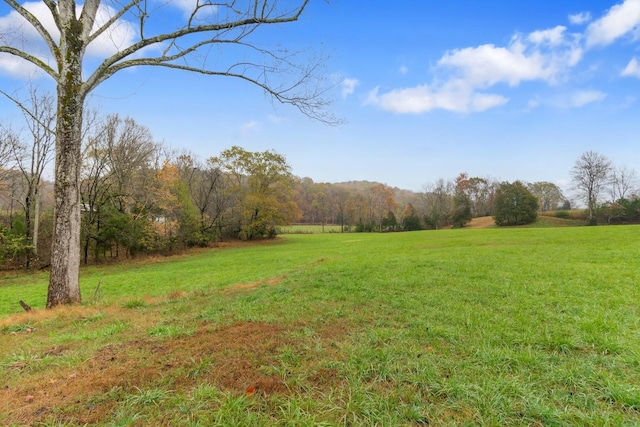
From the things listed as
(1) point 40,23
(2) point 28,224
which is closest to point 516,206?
(1) point 40,23

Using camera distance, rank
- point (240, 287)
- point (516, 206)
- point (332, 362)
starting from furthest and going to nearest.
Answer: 1. point (516, 206)
2. point (240, 287)
3. point (332, 362)

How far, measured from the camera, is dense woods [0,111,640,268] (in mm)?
18922

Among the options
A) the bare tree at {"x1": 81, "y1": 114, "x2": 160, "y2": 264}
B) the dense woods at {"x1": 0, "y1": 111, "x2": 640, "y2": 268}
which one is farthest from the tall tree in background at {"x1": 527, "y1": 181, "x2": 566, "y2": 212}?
the bare tree at {"x1": 81, "y1": 114, "x2": 160, "y2": 264}

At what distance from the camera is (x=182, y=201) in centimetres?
2677

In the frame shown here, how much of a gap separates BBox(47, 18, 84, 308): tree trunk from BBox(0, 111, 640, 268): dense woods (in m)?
15.8

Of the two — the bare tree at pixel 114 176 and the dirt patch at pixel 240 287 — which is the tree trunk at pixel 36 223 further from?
the dirt patch at pixel 240 287

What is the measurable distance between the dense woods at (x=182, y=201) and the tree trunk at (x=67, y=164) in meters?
15.8

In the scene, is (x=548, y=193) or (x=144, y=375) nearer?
(x=144, y=375)

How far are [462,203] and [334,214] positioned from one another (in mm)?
30816

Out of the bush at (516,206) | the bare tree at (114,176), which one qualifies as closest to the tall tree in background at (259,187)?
the bare tree at (114,176)

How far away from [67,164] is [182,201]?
75.2 feet

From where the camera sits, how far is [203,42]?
5.68 metres

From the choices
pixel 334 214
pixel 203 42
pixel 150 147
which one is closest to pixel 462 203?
pixel 334 214

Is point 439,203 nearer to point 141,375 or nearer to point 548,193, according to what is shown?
point 548,193
